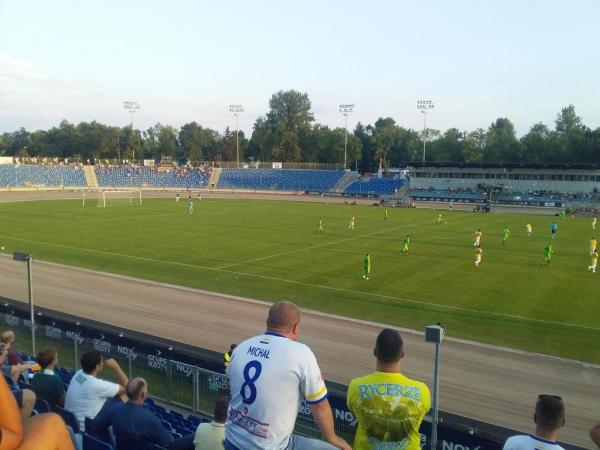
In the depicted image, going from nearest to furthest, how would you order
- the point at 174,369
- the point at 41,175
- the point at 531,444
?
the point at 531,444, the point at 174,369, the point at 41,175

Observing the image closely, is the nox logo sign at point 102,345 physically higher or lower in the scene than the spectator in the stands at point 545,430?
lower

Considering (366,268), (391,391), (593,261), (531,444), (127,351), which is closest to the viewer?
(391,391)

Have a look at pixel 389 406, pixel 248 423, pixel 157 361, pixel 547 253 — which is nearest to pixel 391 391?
pixel 389 406

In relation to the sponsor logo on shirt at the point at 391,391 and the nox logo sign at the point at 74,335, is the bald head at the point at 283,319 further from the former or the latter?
the nox logo sign at the point at 74,335

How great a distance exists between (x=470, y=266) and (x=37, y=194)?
80386mm

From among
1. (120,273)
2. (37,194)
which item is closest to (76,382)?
(120,273)

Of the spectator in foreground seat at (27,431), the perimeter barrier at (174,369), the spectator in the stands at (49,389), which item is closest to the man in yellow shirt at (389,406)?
the spectator in foreground seat at (27,431)

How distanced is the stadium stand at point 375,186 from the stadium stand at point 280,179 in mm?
5301

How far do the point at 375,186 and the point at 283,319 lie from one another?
10072 cm

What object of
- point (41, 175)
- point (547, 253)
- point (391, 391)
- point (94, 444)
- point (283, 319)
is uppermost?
point (41, 175)

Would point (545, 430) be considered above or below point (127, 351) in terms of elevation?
above

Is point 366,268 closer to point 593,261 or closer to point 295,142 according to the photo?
point 593,261

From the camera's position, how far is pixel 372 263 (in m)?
32.4

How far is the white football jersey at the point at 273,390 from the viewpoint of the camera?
3451mm
